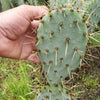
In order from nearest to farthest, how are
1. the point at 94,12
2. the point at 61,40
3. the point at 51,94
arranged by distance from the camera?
the point at 61,40 < the point at 51,94 < the point at 94,12

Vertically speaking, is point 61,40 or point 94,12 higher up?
point 61,40

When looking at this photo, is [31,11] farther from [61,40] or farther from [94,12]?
[94,12]

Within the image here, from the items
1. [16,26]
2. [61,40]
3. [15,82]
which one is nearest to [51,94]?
[61,40]

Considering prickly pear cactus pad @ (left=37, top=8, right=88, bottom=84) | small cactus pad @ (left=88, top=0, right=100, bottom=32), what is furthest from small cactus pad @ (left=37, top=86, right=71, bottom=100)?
small cactus pad @ (left=88, top=0, right=100, bottom=32)

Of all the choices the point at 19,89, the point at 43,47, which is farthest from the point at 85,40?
the point at 19,89

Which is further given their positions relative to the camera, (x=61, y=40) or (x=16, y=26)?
(x=16, y=26)

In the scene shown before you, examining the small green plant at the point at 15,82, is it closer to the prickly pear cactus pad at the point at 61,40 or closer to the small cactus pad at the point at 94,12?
the prickly pear cactus pad at the point at 61,40
